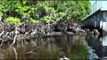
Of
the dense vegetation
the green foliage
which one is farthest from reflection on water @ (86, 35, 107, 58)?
the dense vegetation

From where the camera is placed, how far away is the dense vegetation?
3272 centimetres

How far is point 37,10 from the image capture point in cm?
3703

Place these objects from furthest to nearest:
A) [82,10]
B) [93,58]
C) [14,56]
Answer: [82,10], [14,56], [93,58]

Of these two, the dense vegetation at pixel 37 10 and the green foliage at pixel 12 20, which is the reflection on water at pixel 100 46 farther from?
the dense vegetation at pixel 37 10

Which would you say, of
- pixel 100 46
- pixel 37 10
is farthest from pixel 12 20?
pixel 100 46

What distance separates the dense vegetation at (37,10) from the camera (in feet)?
107

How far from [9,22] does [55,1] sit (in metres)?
11.4

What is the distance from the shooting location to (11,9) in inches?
1308

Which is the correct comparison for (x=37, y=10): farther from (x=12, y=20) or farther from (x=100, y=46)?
(x=100, y=46)

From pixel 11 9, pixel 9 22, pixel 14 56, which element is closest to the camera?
pixel 14 56

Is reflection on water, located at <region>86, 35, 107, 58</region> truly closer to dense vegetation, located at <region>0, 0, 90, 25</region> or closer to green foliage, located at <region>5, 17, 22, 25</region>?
green foliage, located at <region>5, 17, 22, 25</region>

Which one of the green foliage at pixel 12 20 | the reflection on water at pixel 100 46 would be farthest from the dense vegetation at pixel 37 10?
the reflection on water at pixel 100 46

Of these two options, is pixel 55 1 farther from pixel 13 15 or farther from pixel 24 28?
pixel 13 15

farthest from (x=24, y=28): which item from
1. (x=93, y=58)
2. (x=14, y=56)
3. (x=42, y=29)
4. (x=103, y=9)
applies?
(x=93, y=58)
